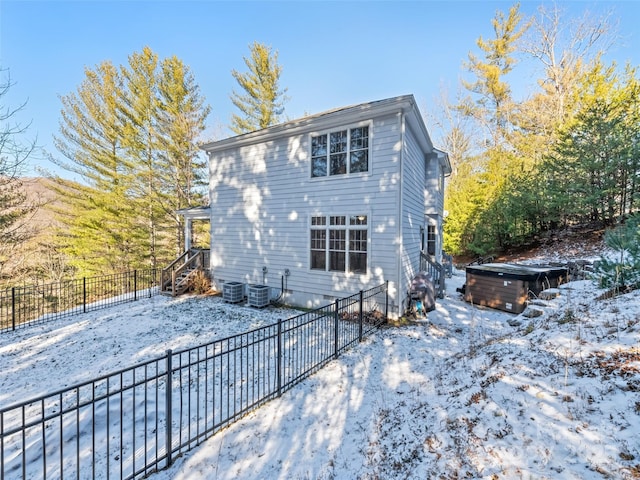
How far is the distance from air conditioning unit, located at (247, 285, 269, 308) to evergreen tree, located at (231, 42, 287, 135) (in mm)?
14364

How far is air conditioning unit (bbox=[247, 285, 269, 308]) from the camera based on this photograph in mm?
8992

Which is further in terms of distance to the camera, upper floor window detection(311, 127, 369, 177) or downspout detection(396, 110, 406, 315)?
upper floor window detection(311, 127, 369, 177)

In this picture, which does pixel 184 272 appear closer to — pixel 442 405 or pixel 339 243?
pixel 339 243

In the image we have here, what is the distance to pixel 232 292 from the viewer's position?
959 cm

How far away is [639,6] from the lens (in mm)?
11352

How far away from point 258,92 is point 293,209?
47.6 ft

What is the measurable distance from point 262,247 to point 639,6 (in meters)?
18.2

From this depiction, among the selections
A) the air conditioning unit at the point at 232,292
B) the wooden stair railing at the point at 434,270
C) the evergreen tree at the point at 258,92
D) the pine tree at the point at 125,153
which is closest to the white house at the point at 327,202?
the wooden stair railing at the point at 434,270

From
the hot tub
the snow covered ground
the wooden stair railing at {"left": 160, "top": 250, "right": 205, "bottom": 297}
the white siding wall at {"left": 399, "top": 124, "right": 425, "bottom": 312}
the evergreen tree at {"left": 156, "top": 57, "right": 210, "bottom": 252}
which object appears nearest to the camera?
the snow covered ground

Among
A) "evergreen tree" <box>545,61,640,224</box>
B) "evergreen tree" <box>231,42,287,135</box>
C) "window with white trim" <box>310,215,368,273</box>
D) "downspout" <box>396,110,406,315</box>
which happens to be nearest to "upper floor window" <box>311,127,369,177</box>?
"downspout" <box>396,110,406,315</box>

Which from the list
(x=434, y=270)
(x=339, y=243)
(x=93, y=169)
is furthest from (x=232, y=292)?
(x=93, y=169)

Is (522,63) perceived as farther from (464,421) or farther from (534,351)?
(464,421)

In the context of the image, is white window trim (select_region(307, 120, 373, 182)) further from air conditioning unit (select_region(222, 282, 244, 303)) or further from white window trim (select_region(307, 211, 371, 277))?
air conditioning unit (select_region(222, 282, 244, 303))

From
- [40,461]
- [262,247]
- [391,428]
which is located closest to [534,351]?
[391,428]
